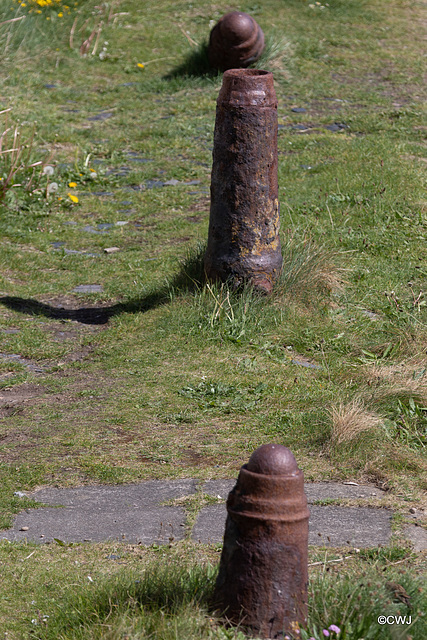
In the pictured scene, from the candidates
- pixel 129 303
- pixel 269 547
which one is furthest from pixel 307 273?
pixel 269 547

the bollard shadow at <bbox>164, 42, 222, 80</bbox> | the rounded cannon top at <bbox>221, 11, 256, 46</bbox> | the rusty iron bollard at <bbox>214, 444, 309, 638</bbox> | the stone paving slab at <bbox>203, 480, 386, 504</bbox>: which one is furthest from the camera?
the bollard shadow at <bbox>164, 42, 222, 80</bbox>

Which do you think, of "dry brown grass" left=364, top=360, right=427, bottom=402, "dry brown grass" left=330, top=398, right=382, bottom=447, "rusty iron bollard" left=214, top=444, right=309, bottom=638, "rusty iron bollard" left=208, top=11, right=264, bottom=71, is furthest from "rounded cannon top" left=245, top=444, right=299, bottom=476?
"rusty iron bollard" left=208, top=11, right=264, bottom=71

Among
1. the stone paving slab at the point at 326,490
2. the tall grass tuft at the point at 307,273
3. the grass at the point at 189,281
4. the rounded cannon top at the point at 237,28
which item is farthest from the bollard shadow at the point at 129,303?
the rounded cannon top at the point at 237,28

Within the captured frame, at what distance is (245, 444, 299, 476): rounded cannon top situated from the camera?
2525 millimetres

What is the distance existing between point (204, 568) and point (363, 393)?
2011 mm

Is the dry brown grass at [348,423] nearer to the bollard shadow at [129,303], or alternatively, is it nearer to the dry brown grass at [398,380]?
the dry brown grass at [398,380]

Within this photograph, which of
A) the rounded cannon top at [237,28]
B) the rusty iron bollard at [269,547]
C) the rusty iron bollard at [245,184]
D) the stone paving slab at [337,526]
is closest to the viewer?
the rusty iron bollard at [269,547]

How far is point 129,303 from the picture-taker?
21.5ft

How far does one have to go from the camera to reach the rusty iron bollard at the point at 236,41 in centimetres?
1088

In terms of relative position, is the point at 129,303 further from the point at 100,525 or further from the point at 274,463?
the point at 274,463

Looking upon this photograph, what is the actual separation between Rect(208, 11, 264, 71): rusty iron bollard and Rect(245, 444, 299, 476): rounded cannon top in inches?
366

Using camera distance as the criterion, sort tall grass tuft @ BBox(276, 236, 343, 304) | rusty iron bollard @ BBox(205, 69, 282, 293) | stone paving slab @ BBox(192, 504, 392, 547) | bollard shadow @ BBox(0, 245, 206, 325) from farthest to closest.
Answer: bollard shadow @ BBox(0, 245, 206, 325)
tall grass tuft @ BBox(276, 236, 343, 304)
rusty iron bollard @ BBox(205, 69, 282, 293)
stone paving slab @ BBox(192, 504, 392, 547)

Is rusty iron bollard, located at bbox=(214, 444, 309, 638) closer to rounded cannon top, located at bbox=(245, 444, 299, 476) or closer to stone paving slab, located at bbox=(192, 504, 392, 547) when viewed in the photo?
rounded cannon top, located at bbox=(245, 444, 299, 476)

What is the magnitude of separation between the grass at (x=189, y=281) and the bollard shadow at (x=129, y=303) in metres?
0.02
